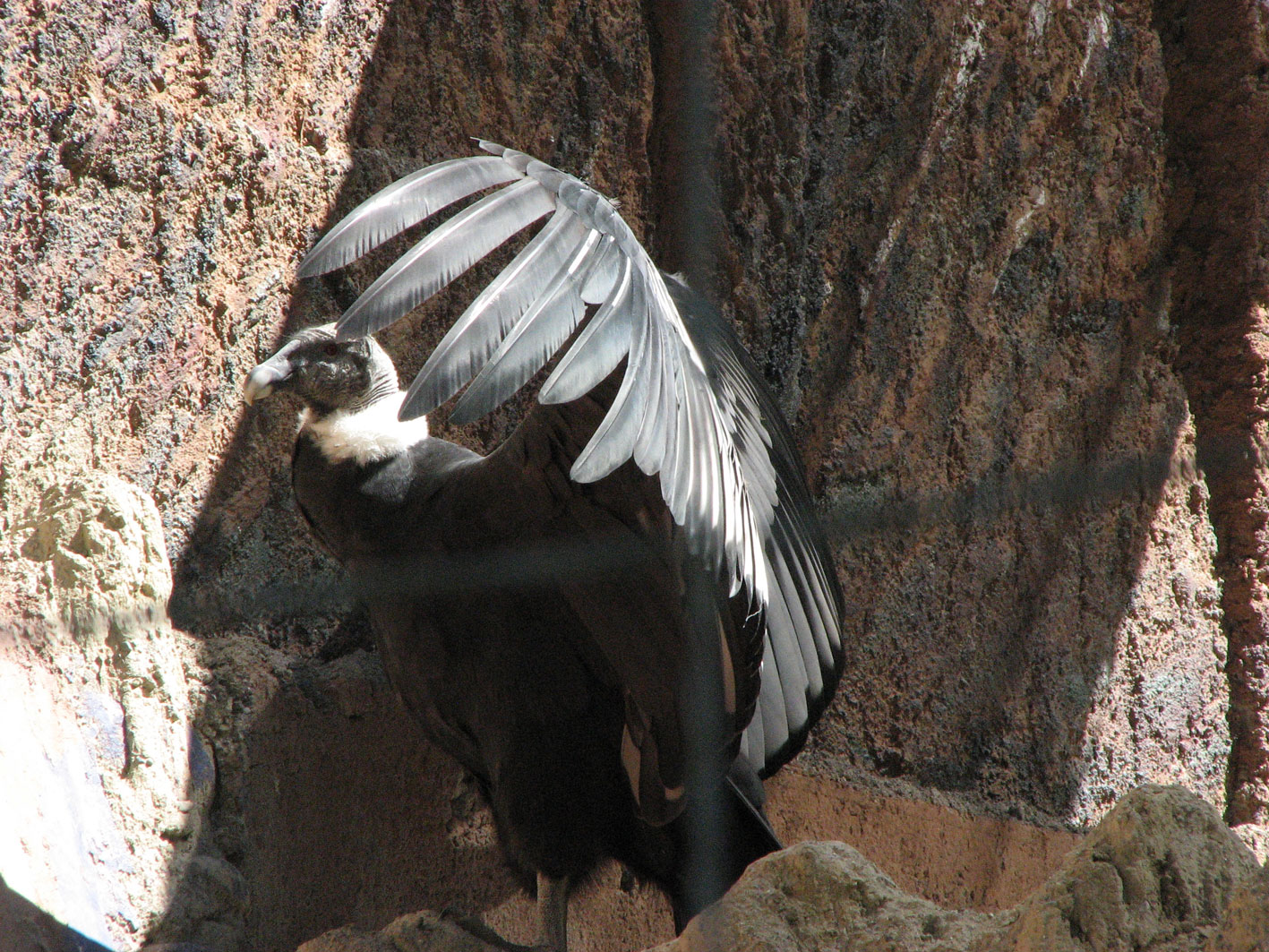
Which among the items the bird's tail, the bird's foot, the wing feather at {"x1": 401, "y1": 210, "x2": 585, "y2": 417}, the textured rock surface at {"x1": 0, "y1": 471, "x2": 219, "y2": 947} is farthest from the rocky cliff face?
the wing feather at {"x1": 401, "y1": 210, "x2": 585, "y2": 417}

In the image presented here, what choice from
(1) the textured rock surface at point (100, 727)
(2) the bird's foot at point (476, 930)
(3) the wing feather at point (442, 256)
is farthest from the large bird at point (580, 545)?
(1) the textured rock surface at point (100, 727)

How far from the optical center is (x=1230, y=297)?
2.53m

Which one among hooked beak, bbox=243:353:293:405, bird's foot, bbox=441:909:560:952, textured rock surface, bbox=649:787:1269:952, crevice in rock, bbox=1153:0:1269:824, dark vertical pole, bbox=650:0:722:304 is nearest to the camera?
textured rock surface, bbox=649:787:1269:952

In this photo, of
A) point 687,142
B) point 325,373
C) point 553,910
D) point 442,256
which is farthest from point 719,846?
point 687,142

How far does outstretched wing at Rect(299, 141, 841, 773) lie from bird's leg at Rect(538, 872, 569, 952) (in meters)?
0.51

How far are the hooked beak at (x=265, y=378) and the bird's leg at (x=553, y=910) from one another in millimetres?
731

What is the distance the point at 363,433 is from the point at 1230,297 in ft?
5.66

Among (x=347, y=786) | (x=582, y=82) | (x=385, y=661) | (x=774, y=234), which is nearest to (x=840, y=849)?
(x=385, y=661)

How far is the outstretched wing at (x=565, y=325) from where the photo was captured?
3.68 ft

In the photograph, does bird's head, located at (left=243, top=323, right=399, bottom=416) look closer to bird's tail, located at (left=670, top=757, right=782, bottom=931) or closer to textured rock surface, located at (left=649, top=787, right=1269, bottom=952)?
bird's tail, located at (left=670, top=757, right=782, bottom=931)

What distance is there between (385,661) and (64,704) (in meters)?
0.39

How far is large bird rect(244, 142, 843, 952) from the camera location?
1213 millimetres

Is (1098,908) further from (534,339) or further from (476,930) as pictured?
(476,930)

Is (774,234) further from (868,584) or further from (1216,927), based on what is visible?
(1216,927)
